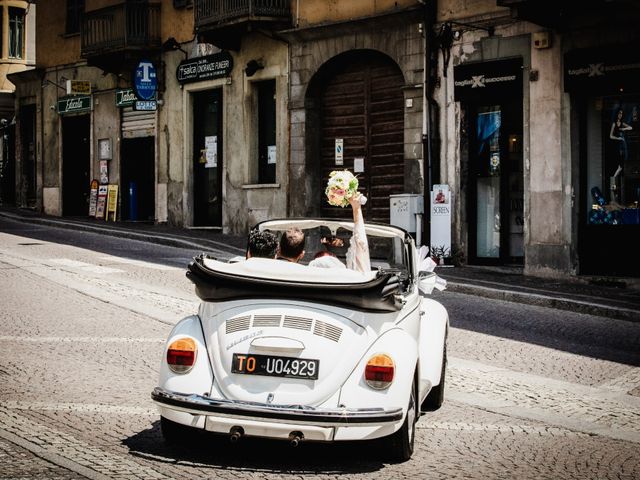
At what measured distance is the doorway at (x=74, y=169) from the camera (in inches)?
1296

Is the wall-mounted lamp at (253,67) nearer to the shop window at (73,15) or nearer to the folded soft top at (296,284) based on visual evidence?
the shop window at (73,15)

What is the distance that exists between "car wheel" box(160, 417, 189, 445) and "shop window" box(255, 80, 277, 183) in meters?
19.4

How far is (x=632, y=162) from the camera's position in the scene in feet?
56.5

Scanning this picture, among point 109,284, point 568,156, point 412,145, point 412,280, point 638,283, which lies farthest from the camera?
point 412,145

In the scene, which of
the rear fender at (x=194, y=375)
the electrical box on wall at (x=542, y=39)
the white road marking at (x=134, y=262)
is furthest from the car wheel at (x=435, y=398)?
→ the electrical box on wall at (x=542, y=39)

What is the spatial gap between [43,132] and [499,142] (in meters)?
19.2

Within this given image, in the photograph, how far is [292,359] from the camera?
219 inches

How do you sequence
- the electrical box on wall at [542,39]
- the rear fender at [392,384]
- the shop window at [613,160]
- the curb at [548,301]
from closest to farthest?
the rear fender at [392,384] → the curb at [548,301] → the shop window at [613,160] → the electrical box on wall at [542,39]

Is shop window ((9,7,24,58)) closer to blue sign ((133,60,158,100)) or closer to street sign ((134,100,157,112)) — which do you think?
blue sign ((133,60,158,100))

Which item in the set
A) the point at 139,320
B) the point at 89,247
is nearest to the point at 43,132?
the point at 89,247

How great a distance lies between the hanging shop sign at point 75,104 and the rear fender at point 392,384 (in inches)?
1075

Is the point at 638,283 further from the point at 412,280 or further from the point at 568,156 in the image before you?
the point at 412,280

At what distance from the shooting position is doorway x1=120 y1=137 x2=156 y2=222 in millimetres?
29750

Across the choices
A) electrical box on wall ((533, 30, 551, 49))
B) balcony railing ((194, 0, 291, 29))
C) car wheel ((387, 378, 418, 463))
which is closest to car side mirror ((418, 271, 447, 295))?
car wheel ((387, 378, 418, 463))
